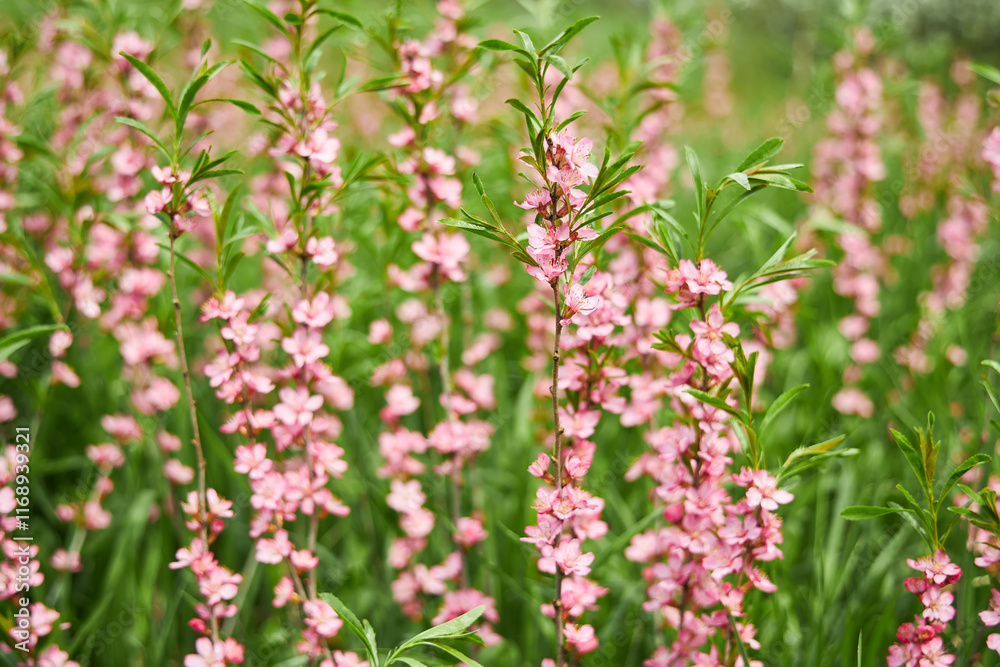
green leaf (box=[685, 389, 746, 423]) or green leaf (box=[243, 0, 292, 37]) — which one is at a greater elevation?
green leaf (box=[243, 0, 292, 37])

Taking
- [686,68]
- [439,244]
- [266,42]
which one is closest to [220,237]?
[439,244]

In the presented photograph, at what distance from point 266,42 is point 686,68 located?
2.15 meters

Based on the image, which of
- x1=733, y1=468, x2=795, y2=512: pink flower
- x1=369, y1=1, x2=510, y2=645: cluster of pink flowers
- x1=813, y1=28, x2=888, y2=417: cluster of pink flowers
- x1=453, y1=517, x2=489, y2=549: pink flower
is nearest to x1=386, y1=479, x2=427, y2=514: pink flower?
x1=369, y1=1, x2=510, y2=645: cluster of pink flowers

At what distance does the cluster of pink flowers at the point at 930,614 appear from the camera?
4.67 feet

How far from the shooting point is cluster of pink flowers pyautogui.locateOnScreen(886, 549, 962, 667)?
56.1 inches

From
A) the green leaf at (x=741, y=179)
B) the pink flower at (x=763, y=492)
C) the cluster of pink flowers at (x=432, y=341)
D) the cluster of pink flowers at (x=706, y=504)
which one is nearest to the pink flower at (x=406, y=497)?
the cluster of pink flowers at (x=432, y=341)

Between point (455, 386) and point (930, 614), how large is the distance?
1.85 metres

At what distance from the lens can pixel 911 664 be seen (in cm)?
145

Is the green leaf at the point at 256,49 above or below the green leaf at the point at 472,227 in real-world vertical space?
above

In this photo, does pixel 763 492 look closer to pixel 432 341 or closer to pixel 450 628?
pixel 450 628

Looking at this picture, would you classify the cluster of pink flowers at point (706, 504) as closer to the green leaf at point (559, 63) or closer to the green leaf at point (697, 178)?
the green leaf at point (697, 178)

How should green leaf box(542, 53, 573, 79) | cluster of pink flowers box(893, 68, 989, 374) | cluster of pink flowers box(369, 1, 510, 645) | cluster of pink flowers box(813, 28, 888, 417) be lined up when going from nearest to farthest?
green leaf box(542, 53, 573, 79) → cluster of pink flowers box(369, 1, 510, 645) → cluster of pink flowers box(893, 68, 989, 374) → cluster of pink flowers box(813, 28, 888, 417)

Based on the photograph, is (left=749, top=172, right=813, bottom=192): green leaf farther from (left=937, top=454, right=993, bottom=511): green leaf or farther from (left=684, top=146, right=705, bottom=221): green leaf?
(left=937, top=454, right=993, bottom=511): green leaf

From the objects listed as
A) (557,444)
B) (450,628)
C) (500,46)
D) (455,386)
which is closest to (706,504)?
(557,444)
